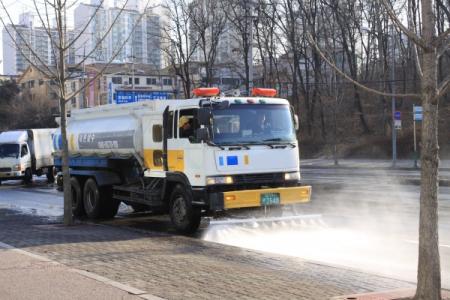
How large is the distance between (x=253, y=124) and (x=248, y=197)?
4.69ft

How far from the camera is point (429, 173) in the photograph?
5.34 meters

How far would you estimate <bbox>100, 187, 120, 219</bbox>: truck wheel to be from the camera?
14836 millimetres

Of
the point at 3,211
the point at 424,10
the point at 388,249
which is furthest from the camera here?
the point at 3,211

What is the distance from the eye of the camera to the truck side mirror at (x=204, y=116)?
11.0 meters

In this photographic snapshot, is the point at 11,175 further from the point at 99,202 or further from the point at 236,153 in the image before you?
the point at 236,153

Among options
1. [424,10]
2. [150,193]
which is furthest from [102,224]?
[424,10]

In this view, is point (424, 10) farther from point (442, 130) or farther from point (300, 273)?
point (442, 130)

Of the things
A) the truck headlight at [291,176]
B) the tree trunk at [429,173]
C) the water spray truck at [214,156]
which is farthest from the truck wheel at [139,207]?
the tree trunk at [429,173]

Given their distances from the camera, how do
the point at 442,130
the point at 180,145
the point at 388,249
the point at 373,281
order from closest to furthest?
the point at 373,281 → the point at 388,249 → the point at 180,145 → the point at 442,130

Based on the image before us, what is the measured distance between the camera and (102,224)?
13.8 metres

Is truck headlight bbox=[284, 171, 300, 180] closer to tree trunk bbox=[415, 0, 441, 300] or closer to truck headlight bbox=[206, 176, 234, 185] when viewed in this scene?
truck headlight bbox=[206, 176, 234, 185]

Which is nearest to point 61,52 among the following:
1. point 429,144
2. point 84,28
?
point 84,28

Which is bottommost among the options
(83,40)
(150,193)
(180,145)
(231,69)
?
(150,193)

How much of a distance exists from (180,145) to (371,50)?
47802mm
